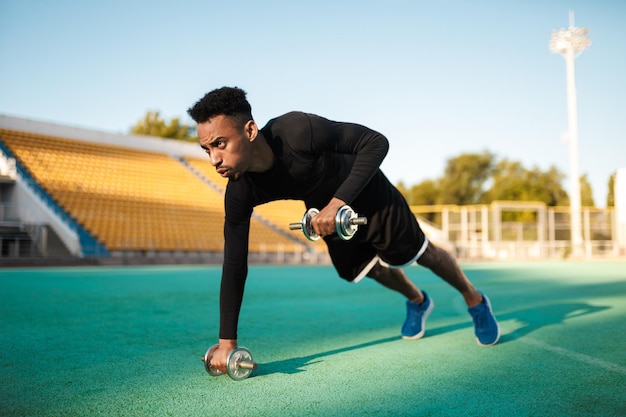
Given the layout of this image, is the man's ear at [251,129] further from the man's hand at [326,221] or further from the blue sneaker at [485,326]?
the blue sneaker at [485,326]

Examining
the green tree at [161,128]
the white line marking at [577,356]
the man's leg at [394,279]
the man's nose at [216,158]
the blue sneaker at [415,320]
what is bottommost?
the white line marking at [577,356]

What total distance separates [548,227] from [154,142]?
2465cm

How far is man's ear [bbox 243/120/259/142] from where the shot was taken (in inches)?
113

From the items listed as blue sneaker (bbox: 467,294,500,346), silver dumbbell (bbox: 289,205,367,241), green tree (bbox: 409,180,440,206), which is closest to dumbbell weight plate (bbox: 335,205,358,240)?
silver dumbbell (bbox: 289,205,367,241)

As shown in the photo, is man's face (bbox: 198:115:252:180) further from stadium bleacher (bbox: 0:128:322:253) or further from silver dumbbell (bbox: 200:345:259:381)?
stadium bleacher (bbox: 0:128:322:253)

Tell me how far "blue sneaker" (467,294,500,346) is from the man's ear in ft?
6.75

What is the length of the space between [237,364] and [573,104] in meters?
31.8

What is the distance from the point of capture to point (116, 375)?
2.95 m

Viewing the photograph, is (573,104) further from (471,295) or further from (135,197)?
(471,295)

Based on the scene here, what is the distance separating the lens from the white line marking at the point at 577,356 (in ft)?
10.1

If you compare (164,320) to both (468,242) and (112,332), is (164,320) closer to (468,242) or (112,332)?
(112,332)

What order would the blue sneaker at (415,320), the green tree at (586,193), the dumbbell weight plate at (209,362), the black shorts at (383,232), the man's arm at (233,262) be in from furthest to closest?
1. the green tree at (586,193)
2. the blue sneaker at (415,320)
3. the black shorts at (383,232)
4. the man's arm at (233,262)
5. the dumbbell weight plate at (209,362)

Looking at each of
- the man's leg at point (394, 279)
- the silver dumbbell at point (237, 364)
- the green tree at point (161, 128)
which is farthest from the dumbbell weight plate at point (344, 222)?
the green tree at point (161, 128)

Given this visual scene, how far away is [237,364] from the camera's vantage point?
2.80 metres
